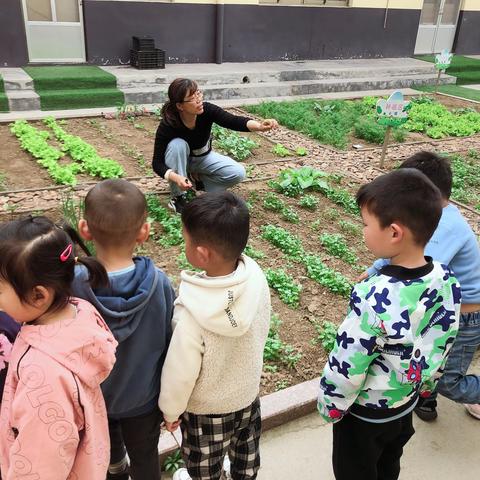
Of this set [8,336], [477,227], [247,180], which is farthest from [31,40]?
[8,336]

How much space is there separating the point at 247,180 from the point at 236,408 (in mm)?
4110

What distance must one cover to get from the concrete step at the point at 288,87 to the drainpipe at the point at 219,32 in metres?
1.25

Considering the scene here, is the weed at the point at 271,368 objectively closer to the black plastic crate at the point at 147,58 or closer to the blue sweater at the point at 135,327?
the blue sweater at the point at 135,327

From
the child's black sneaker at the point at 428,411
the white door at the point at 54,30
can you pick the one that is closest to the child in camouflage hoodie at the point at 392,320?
the child's black sneaker at the point at 428,411

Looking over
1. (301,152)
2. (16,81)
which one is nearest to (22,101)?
(16,81)

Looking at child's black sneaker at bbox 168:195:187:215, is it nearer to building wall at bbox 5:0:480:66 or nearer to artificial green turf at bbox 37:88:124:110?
artificial green turf at bbox 37:88:124:110

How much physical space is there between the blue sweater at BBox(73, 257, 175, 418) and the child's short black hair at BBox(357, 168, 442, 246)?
0.79 meters

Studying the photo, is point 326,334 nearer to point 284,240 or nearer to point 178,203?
point 284,240

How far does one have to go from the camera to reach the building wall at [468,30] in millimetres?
14914

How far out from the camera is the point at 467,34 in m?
15.3

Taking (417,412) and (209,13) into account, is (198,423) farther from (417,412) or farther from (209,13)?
(209,13)

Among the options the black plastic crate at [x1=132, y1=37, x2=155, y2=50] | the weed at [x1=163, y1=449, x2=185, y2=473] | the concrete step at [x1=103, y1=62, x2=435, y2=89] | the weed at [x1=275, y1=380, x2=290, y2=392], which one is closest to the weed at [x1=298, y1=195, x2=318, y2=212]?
the weed at [x1=275, y1=380, x2=290, y2=392]

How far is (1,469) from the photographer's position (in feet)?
5.03

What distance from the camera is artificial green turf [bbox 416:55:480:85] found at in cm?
1312
